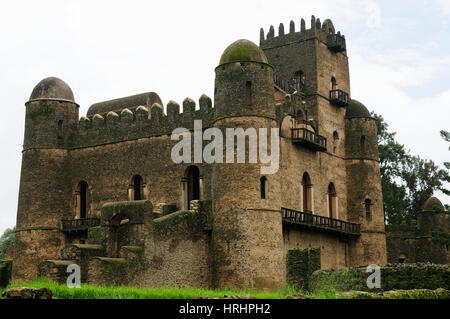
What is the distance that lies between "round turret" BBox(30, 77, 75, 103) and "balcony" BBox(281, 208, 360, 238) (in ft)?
41.5

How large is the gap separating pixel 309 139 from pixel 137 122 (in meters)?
7.95

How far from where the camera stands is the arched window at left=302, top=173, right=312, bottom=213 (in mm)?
34938

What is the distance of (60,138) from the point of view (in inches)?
1455

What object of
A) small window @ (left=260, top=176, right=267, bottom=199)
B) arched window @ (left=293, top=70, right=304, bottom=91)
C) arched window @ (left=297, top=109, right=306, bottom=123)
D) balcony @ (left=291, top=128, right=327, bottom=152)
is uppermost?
arched window @ (left=293, top=70, right=304, bottom=91)

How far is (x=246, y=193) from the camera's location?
28.9 meters

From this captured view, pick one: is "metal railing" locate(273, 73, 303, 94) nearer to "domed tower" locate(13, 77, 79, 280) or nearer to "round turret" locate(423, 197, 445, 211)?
"domed tower" locate(13, 77, 79, 280)

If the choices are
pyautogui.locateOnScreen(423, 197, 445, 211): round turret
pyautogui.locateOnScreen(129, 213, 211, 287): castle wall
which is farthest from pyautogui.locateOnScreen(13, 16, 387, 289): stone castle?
pyautogui.locateOnScreen(423, 197, 445, 211): round turret

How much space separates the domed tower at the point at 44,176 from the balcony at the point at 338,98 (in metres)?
12.8

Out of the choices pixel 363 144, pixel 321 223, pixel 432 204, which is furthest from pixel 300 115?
pixel 432 204

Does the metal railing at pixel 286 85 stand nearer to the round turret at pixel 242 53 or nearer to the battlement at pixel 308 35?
the battlement at pixel 308 35

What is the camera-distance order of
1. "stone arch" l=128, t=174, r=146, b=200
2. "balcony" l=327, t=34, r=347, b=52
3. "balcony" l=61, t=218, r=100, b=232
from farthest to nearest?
"balcony" l=327, t=34, r=347, b=52
"balcony" l=61, t=218, r=100, b=232
"stone arch" l=128, t=174, r=146, b=200

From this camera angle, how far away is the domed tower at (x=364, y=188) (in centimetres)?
3741

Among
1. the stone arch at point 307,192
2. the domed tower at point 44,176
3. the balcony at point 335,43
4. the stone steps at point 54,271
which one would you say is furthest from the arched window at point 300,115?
the stone steps at point 54,271
